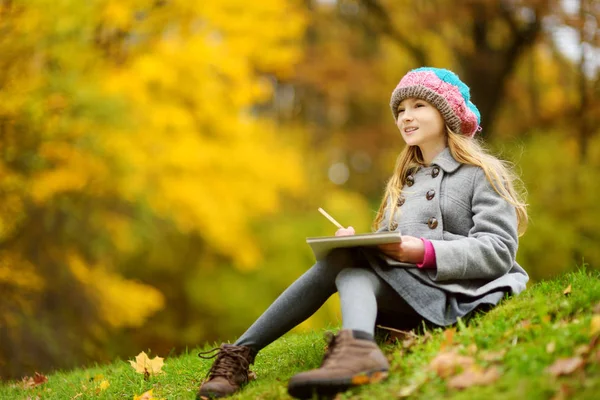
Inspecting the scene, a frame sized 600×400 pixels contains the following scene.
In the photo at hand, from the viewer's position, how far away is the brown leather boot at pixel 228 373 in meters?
2.75

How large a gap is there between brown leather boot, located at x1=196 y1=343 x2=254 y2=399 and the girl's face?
3.97 ft

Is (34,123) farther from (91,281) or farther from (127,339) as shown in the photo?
(127,339)

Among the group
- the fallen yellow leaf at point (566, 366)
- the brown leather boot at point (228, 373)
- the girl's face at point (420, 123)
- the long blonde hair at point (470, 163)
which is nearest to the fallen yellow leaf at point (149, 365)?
the brown leather boot at point (228, 373)

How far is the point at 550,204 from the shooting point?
34.6 ft

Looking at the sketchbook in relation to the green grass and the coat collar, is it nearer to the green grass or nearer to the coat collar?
the green grass

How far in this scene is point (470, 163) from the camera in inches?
120

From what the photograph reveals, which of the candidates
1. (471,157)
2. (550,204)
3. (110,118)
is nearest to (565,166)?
(550,204)

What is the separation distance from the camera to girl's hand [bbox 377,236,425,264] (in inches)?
107

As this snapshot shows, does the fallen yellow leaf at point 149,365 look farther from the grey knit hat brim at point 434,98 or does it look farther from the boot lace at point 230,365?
the grey knit hat brim at point 434,98

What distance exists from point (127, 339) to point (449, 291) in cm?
1018

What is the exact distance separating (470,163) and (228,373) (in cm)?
138

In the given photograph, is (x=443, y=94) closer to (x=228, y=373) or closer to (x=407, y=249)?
(x=407, y=249)

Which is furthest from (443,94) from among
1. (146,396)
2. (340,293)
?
(146,396)

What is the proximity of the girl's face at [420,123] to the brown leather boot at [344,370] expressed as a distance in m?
1.08
